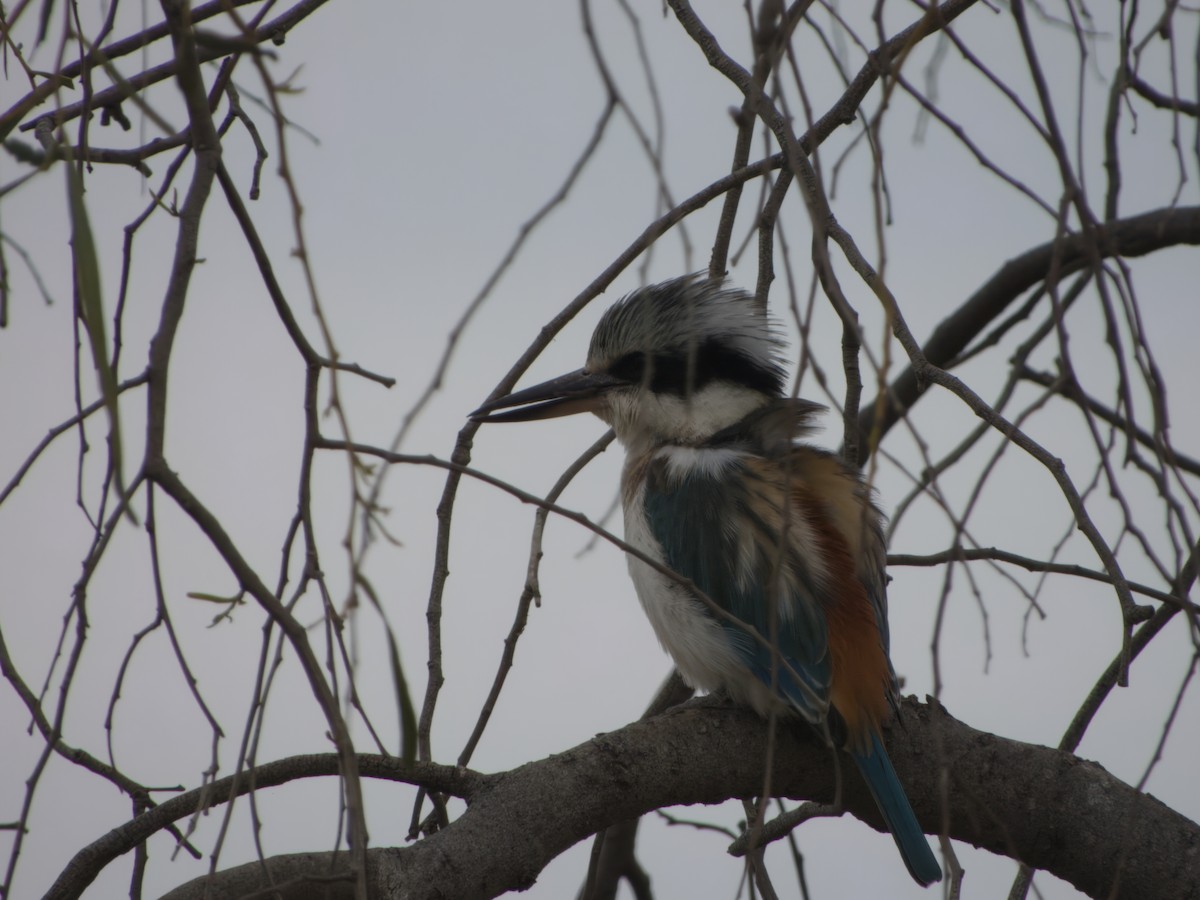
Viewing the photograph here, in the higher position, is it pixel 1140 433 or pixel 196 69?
pixel 196 69

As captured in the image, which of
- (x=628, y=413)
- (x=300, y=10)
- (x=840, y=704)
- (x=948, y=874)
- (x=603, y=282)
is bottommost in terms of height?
(x=948, y=874)

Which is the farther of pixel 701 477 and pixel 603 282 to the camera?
pixel 701 477

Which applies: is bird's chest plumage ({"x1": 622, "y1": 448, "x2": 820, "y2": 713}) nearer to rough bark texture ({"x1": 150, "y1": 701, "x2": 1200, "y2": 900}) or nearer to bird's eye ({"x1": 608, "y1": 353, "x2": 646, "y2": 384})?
rough bark texture ({"x1": 150, "y1": 701, "x2": 1200, "y2": 900})

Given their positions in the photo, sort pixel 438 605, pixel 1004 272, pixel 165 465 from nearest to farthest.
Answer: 1. pixel 165 465
2. pixel 438 605
3. pixel 1004 272

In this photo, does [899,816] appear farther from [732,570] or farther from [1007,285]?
[1007,285]

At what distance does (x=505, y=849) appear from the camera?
1720 millimetres

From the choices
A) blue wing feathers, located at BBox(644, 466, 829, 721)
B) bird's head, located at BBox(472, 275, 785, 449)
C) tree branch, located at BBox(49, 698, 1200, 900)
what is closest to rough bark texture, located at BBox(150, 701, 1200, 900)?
tree branch, located at BBox(49, 698, 1200, 900)

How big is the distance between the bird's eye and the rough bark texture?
1.06m

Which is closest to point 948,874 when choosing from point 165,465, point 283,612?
point 283,612

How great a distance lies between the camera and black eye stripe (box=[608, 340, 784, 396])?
3045 millimetres

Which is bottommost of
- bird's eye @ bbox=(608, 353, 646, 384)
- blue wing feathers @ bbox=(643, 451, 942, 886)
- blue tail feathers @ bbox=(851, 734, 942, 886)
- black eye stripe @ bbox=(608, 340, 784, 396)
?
blue tail feathers @ bbox=(851, 734, 942, 886)

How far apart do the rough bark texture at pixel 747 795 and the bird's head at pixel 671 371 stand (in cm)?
96

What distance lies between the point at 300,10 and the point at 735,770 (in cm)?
145

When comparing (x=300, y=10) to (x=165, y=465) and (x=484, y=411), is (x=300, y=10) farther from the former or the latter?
(x=165, y=465)
